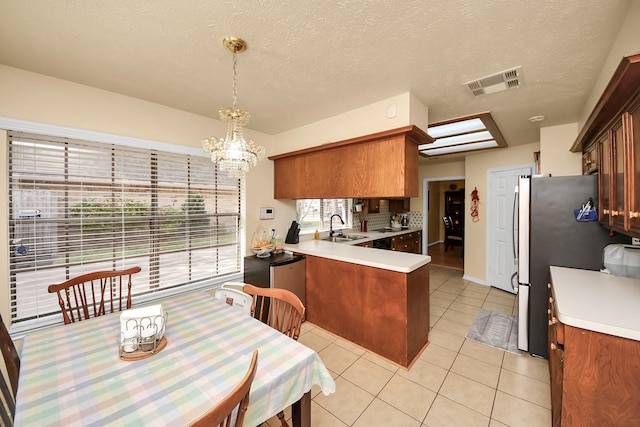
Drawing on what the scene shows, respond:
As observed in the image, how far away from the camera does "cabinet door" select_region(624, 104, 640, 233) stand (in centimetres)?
119

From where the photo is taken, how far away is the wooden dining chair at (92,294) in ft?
5.55

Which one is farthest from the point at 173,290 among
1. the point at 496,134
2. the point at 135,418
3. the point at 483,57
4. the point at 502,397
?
the point at 496,134

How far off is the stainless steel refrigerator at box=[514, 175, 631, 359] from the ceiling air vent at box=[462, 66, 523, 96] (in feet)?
2.86

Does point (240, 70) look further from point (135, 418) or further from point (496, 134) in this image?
point (496, 134)

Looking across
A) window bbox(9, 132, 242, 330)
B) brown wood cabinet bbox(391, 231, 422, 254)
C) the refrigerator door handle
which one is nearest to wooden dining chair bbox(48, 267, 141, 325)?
window bbox(9, 132, 242, 330)

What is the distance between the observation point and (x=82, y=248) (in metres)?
2.08

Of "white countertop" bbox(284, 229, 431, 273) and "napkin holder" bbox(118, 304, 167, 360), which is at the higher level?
"white countertop" bbox(284, 229, 431, 273)

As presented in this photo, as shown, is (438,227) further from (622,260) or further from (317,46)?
(317,46)

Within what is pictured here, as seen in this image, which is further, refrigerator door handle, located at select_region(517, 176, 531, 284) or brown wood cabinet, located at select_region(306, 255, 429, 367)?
refrigerator door handle, located at select_region(517, 176, 531, 284)

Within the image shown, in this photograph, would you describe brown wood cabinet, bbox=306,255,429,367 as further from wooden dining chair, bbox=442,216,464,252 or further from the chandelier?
wooden dining chair, bbox=442,216,464,252

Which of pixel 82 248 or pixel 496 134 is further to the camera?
pixel 496 134

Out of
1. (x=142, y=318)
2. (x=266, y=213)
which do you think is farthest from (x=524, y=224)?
(x=142, y=318)

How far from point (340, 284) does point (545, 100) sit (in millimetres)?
2689

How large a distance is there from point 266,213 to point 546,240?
3.02 meters
